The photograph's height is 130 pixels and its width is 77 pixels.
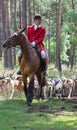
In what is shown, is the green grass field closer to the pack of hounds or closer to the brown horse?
the brown horse

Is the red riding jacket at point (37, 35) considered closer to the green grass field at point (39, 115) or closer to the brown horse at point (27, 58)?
the brown horse at point (27, 58)

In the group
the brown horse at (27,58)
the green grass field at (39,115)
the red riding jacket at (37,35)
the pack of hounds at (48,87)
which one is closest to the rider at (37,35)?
the red riding jacket at (37,35)

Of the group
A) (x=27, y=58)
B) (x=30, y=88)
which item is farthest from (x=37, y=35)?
(x=30, y=88)

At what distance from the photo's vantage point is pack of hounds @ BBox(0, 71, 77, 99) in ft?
48.5

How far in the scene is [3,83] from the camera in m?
15.2

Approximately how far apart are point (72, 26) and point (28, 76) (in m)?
18.3

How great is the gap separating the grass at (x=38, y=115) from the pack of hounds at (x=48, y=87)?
113 cm

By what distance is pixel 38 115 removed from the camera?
1079cm

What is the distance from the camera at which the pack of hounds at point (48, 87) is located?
48.5 feet

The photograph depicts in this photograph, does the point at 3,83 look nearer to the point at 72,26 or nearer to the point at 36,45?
the point at 36,45

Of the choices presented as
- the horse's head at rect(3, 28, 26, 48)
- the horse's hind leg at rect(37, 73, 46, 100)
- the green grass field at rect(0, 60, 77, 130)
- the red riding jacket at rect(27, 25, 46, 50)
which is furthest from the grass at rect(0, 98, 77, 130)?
the red riding jacket at rect(27, 25, 46, 50)

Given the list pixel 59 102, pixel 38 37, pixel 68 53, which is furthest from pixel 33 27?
pixel 68 53

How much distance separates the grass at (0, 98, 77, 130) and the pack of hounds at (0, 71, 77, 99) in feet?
3.69

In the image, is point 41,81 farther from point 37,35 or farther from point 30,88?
point 37,35
